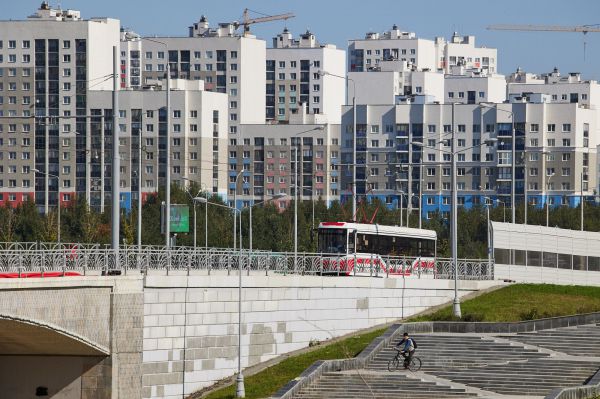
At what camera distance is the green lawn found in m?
50.1

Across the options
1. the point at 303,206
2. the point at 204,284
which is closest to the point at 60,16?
the point at 303,206

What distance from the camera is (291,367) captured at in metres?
51.8

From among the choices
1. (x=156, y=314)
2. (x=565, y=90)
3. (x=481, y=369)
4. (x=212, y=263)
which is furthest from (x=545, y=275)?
(x=565, y=90)

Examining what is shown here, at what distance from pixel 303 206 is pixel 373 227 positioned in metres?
51.7

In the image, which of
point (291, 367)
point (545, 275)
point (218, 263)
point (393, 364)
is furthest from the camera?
point (545, 275)

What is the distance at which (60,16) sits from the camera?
143625 mm

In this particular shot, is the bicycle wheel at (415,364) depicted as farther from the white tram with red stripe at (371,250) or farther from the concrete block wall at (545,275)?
the concrete block wall at (545,275)

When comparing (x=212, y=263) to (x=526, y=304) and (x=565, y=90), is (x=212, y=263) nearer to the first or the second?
(x=526, y=304)

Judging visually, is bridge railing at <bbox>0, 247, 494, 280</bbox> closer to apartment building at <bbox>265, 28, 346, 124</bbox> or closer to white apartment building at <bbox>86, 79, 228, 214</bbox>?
white apartment building at <bbox>86, 79, 228, 214</bbox>

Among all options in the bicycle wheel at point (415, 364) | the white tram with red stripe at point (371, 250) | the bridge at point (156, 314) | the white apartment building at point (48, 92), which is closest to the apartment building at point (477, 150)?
the white apartment building at point (48, 92)

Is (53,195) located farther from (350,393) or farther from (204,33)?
(350,393)

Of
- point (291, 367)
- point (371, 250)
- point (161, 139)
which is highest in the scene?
point (161, 139)

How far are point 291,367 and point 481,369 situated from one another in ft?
22.2

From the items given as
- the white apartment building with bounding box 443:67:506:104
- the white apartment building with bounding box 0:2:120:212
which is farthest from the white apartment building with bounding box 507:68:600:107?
the white apartment building with bounding box 0:2:120:212
